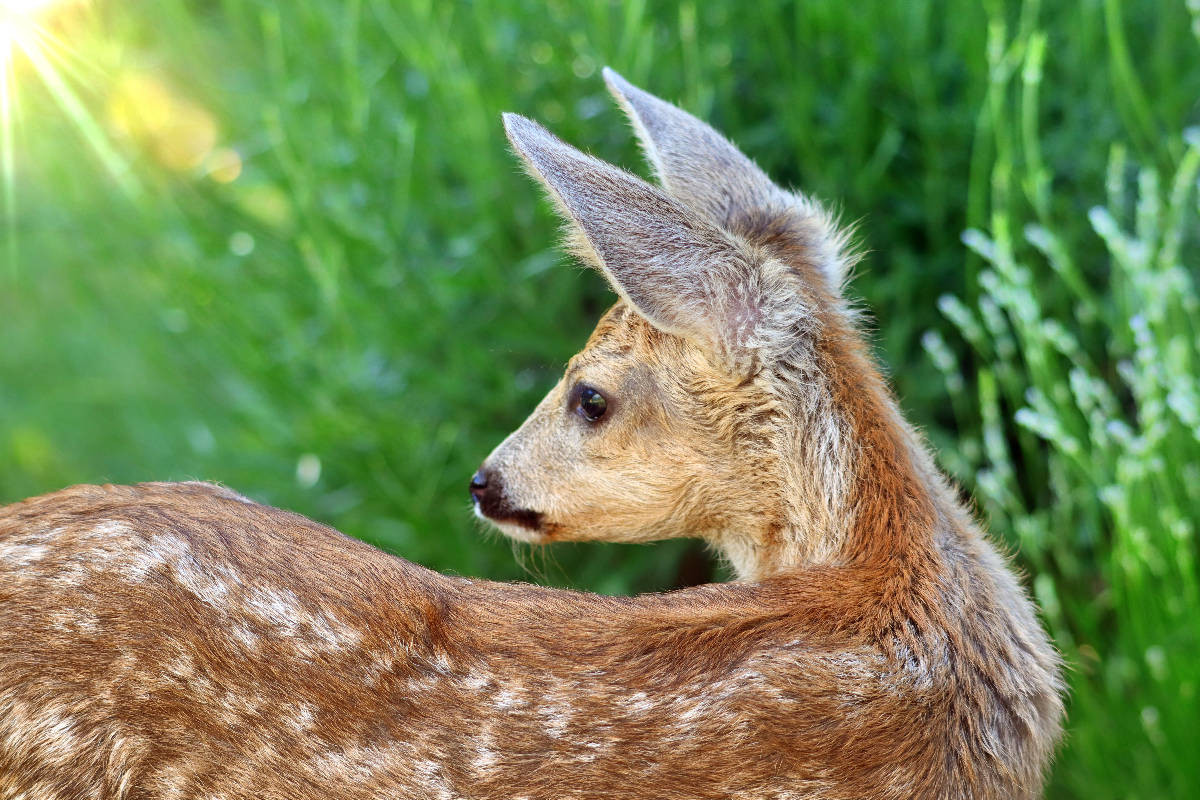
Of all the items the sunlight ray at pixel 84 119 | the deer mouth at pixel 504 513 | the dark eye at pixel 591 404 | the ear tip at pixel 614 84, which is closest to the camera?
the dark eye at pixel 591 404

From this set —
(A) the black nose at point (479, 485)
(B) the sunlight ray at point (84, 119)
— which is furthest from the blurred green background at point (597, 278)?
(A) the black nose at point (479, 485)

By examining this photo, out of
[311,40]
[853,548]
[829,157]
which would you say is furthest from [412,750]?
[311,40]

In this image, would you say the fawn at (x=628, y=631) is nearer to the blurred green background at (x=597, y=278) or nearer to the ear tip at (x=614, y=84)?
the ear tip at (x=614, y=84)

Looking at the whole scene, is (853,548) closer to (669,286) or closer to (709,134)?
(669,286)

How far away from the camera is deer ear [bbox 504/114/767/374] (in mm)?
2328

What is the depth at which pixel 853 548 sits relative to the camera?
2393 millimetres

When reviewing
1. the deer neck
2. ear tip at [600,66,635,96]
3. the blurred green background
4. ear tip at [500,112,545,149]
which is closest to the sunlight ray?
the blurred green background

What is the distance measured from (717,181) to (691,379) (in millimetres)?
550

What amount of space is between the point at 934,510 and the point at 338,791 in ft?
4.03

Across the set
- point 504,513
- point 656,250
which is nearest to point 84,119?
point 504,513

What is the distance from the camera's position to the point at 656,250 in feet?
7.92

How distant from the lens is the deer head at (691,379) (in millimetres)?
2408

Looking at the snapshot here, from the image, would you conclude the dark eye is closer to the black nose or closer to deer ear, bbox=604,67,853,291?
the black nose

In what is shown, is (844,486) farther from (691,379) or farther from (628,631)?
(628,631)
